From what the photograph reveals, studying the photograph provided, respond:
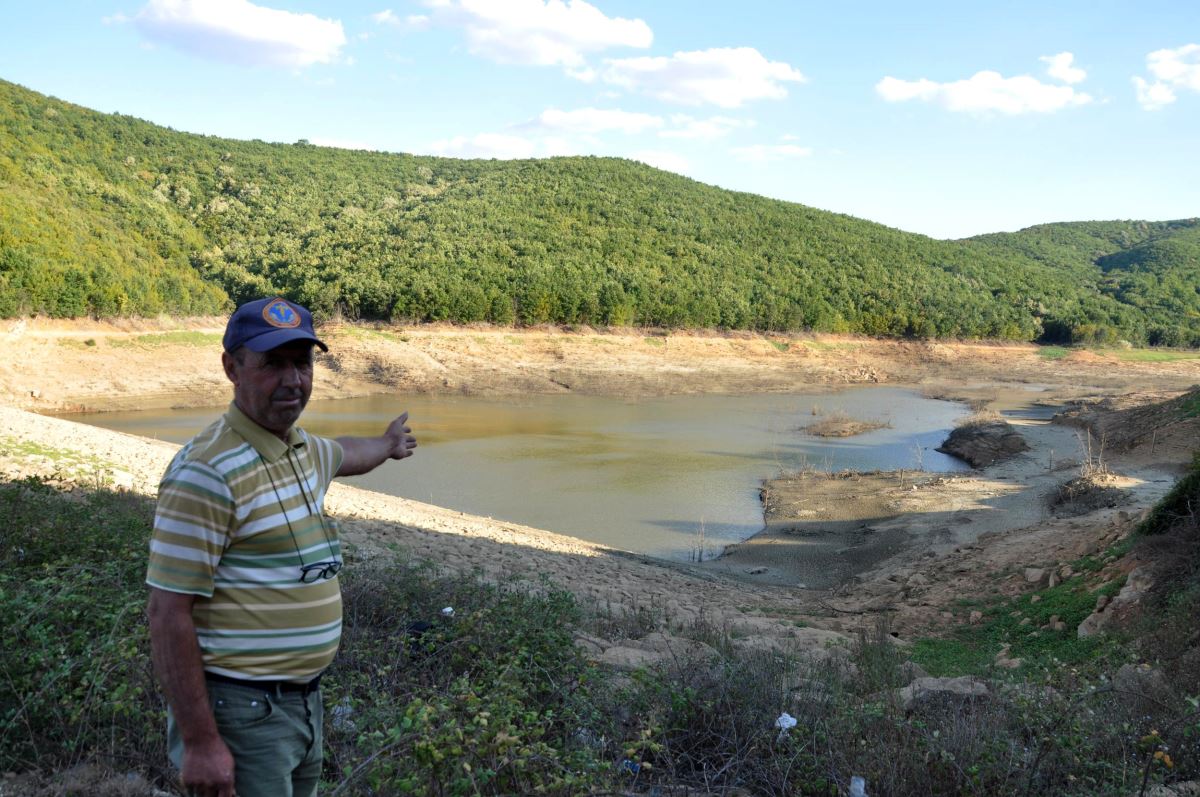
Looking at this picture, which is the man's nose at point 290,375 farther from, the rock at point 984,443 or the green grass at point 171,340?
the green grass at point 171,340

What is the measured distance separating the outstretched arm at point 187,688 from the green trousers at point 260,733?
0.05 m

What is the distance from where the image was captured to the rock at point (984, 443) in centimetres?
2130

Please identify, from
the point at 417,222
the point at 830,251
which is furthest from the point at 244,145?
the point at 830,251

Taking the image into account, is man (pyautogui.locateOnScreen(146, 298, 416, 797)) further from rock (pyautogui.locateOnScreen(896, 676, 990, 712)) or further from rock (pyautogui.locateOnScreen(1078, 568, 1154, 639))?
rock (pyautogui.locateOnScreen(1078, 568, 1154, 639))

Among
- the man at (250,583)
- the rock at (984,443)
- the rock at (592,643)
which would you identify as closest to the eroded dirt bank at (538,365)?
the rock at (984,443)

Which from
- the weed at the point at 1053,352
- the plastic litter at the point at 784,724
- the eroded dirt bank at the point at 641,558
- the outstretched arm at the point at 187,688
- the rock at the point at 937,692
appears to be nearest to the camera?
the outstretched arm at the point at 187,688

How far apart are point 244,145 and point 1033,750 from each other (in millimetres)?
88802

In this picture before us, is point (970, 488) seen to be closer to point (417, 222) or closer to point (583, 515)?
point (583, 515)

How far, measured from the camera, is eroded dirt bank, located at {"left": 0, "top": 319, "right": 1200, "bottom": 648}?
9711 millimetres

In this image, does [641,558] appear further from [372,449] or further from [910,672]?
[372,449]

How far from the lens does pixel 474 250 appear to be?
52.8 meters

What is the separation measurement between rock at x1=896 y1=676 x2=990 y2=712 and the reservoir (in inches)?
339

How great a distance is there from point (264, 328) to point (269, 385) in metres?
0.15

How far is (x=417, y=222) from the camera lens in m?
59.2
